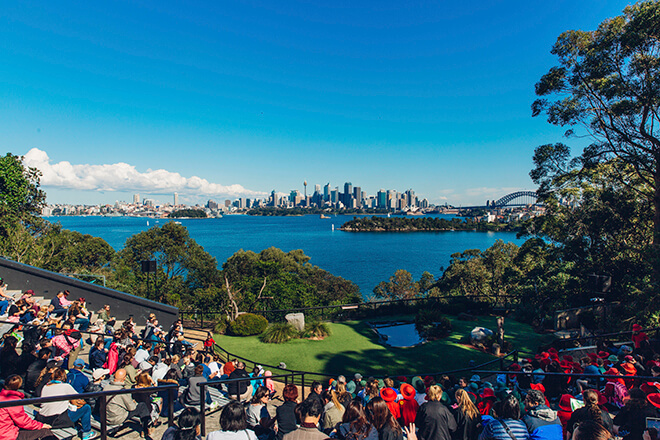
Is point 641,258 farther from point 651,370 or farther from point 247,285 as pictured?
point 247,285

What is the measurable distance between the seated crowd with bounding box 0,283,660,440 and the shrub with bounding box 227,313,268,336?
565 centimetres

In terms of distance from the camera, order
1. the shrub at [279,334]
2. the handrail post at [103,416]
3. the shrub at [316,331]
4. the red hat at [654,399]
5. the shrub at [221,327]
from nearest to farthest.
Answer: the handrail post at [103,416] < the red hat at [654,399] < the shrub at [279,334] < the shrub at [316,331] < the shrub at [221,327]

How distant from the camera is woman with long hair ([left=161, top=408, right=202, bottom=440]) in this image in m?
3.61

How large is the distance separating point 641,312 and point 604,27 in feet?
34.0

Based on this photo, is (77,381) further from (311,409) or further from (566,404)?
(566,404)

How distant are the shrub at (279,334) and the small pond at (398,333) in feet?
11.2

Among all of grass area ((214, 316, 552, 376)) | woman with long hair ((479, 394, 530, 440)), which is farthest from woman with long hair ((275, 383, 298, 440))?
grass area ((214, 316, 552, 376))

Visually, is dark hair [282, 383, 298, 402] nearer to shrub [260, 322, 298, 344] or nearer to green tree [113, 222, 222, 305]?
shrub [260, 322, 298, 344]

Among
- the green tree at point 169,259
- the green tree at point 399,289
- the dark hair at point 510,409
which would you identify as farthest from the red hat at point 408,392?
the green tree at point 399,289

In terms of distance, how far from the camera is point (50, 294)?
1237 cm

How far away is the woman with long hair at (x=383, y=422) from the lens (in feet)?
12.3

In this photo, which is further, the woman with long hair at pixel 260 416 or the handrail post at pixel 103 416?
the woman with long hair at pixel 260 416

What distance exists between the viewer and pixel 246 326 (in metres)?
13.3

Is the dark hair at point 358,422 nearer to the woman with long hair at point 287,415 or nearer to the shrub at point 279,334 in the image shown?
the woman with long hair at point 287,415
